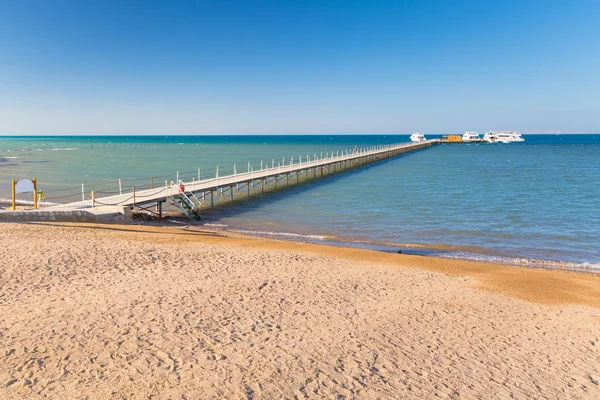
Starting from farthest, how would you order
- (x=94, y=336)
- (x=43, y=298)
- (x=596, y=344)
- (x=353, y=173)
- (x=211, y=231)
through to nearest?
(x=353, y=173), (x=211, y=231), (x=43, y=298), (x=596, y=344), (x=94, y=336)

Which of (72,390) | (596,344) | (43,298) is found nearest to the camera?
(72,390)

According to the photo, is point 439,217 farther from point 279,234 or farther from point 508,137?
point 508,137

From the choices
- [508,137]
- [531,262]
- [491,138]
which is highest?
[508,137]

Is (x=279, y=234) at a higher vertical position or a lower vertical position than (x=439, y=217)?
lower

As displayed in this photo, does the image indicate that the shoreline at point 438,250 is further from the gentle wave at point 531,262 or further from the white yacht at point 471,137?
the white yacht at point 471,137

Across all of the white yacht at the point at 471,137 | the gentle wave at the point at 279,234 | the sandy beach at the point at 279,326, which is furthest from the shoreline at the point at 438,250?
the white yacht at the point at 471,137

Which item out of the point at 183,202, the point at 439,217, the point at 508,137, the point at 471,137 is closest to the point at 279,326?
the point at 183,202

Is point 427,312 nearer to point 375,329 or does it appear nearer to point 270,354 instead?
point 375,329

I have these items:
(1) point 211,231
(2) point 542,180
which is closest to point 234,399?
(1) point 211,231

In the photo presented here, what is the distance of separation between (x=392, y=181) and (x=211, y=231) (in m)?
23.0

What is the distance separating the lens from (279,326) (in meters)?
7.83

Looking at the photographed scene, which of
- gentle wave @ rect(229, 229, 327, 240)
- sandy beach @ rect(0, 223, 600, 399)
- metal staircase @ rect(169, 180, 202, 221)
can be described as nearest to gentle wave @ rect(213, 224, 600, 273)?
gentle wave @ rect(229, 229, 327, 240)

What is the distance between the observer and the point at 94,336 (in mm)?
7051

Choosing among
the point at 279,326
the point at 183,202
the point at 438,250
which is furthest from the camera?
the point at 183,202
